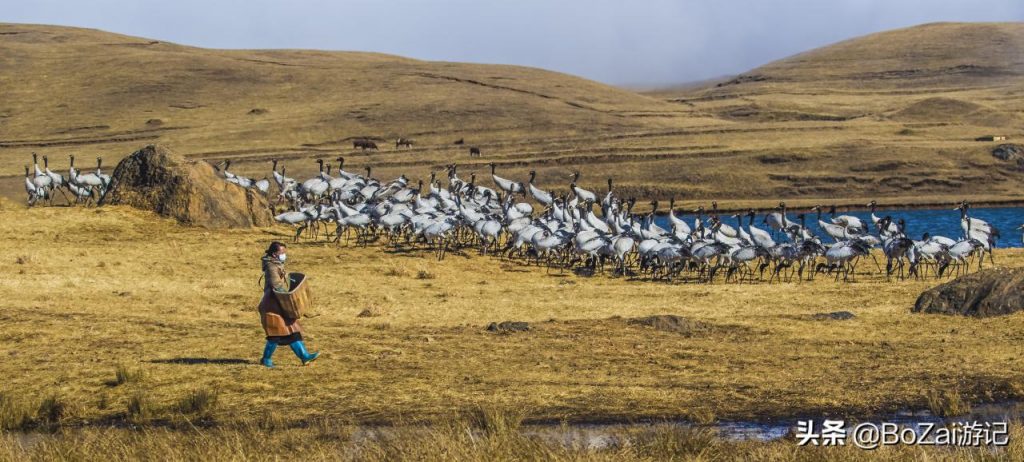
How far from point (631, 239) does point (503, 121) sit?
63.5 meters

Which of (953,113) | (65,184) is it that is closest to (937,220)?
(65,184)

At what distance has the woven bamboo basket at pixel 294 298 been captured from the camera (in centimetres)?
1559

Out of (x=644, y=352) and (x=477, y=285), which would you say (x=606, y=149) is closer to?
(x=477, y=285)

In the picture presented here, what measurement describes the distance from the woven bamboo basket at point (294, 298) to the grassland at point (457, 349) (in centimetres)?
83

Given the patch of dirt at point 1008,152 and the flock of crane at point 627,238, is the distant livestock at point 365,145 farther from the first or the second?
the flock of crane at point 627,238

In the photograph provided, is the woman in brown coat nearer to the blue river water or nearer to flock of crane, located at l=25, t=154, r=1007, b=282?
flock of crane, located at l=25, t=154, r=1007, b=282

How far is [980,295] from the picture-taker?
2081 centimetres

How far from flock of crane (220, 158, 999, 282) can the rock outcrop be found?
57.2 inches

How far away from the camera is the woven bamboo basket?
15594 mm

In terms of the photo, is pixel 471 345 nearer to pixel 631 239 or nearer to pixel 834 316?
pixel 834 316

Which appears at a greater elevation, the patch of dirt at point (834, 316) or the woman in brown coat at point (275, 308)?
the woman in brown coat at point (275, 308)

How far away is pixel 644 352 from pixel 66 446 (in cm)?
876

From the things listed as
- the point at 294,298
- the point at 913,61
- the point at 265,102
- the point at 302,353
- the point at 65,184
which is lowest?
the point at 65,184

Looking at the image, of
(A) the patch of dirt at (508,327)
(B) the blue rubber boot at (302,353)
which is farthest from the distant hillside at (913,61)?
(B) the blue rubber boot at (302,353)
